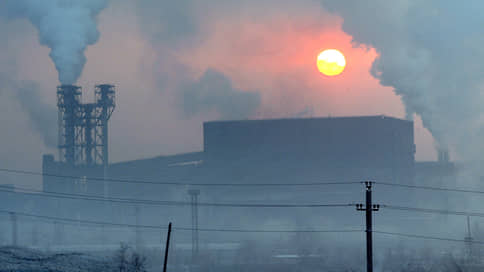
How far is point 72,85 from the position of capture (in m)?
61.2

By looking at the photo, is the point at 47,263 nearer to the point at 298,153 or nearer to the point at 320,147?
the point at 298,153

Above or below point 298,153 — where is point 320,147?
above

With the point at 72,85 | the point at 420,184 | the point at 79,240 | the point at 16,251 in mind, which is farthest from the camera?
the point at 420,184

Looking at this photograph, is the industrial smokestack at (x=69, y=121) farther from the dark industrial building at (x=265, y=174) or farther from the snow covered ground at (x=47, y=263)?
the snow covered ground at (x=47, y=263)

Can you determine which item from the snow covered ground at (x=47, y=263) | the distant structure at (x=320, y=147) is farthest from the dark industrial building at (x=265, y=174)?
the snow covered ground at (x=47, y=263)

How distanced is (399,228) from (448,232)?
5082mm

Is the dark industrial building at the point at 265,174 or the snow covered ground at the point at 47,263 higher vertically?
the dark industrial building at the point at 265,174

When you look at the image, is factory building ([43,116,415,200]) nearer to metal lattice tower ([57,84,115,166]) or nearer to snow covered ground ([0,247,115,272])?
metal lattice tower ([57,84,115,166])

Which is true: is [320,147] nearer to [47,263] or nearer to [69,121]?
[69,121]

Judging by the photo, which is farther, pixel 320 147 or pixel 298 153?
pixel 298 153

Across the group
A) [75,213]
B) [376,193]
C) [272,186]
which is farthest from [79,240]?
[376,193]

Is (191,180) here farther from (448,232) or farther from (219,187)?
(448,232)

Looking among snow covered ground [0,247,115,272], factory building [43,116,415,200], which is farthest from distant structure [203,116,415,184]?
snow covered ground [0,247,115,272]

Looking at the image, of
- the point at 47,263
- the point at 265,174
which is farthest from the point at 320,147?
the point at 47,263
